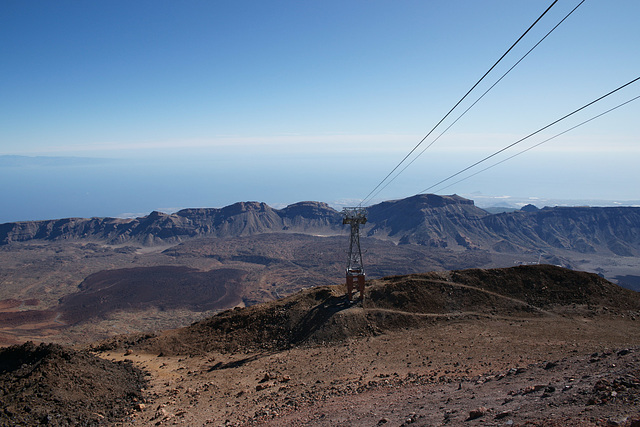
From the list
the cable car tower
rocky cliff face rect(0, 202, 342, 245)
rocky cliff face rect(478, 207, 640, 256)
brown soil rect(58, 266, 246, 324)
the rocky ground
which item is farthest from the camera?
rocky cliff face rect(0, 202, 342, 245)

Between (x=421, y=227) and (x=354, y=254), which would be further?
(x=421, y=227)

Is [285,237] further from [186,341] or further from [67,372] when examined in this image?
[67,372]

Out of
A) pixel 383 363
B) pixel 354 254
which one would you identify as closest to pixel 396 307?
pixel 354 254

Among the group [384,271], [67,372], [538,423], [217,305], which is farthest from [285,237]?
[538,423]

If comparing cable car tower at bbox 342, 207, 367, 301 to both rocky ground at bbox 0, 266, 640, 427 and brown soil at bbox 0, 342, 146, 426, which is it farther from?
brown soil at bbox 0, 342, 146, 426

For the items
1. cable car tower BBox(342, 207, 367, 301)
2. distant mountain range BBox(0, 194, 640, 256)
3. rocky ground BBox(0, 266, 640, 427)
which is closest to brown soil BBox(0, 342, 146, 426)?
rocky ground BBox(0, 266, 640, 427)

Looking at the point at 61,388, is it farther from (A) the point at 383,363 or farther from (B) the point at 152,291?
(B) the point at 152,291
